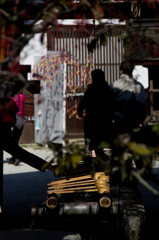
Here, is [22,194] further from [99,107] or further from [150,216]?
[150,216]

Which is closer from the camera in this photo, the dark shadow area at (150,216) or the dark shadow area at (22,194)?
the dark shadow area at (150,216)

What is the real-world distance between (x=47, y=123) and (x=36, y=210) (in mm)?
8143


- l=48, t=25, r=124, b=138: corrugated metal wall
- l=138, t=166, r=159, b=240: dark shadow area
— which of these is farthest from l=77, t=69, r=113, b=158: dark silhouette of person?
l=48, t=25, r=124, b=138: corrugated metal wall

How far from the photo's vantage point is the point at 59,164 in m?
1.43

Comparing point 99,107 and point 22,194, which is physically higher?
point 99,107

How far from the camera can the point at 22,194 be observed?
5.55 metres

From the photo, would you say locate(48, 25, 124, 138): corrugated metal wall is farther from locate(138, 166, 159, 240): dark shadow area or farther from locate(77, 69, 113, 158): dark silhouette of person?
locate(138, 166, 159, 240): dark shadow area

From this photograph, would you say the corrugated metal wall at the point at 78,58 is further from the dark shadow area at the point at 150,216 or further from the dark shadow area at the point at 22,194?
the dark shadow area at the point at 150,216

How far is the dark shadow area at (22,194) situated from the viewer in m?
4.29

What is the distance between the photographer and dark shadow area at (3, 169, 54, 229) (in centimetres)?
429

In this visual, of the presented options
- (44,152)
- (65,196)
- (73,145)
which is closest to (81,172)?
(65,196)

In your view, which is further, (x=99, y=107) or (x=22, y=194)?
(x=22, y=194)

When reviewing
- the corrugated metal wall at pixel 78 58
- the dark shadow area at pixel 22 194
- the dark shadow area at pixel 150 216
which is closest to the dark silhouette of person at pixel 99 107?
the dark shadow area at pixel 150 216

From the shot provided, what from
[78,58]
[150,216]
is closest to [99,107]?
[150,216]
